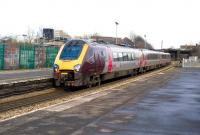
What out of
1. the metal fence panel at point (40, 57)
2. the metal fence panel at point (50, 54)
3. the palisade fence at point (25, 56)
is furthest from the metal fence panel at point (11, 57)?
the metal fence panel at point (50, 54)

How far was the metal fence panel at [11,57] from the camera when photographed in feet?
143

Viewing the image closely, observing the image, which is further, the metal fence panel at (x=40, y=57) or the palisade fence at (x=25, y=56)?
the metal fence panel at (x=40, y=57)

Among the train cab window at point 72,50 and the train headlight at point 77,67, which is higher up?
the train cab window at point 72,50

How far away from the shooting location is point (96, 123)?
10.9 meters

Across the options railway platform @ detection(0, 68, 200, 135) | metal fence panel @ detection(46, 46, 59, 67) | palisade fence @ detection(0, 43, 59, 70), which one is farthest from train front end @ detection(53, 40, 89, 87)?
metal fence panel @ detection(46, 46, 59, 67)

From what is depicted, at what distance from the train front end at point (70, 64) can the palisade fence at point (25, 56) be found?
21.7 metres

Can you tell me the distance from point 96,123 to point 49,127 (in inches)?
52.2

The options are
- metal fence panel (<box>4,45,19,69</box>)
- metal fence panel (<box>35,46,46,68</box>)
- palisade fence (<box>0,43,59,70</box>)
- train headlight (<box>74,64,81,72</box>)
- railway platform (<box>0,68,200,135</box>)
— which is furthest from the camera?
metal fence panel (<box>35,46,46,68</box>)

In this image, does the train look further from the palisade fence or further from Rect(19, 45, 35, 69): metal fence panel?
Rect(19, 45, 35, 69): metal fence panel

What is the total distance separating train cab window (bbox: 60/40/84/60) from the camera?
71.8ft

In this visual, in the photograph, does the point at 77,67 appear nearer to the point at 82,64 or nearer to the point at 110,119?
the point at 82,64

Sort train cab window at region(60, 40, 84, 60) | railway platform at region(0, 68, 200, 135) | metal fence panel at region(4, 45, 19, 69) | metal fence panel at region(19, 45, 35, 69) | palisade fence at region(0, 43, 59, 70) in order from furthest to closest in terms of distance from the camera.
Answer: metal fence panel at region(19, 45, 35, 69) → metal fence panel at region(4, 45, 19, 69) → palisade fence at region(0, 43, 59, 70) → train cab window at region(60, 40, 84, 60) → railway platform at region(0, 68, 200, 135)

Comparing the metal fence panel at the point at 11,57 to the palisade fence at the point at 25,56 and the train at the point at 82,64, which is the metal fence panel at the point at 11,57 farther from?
→ the train at the point at 82,64

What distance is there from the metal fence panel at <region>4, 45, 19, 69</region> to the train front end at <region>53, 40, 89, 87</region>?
22190 millimetres
